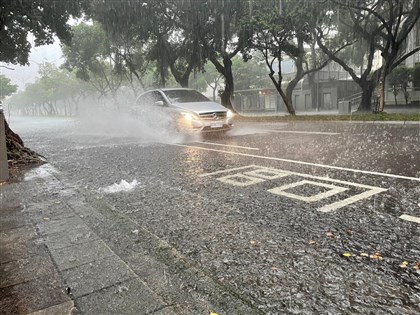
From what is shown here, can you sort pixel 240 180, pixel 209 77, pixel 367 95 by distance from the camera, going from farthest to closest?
pixel 209 77, pixel 367 95, pixel 240 180

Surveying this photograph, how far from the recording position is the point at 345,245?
9.42 ft

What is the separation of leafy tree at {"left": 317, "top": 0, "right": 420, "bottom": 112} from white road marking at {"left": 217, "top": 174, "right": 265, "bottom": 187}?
1347cm

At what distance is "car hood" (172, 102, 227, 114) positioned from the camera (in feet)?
35.5

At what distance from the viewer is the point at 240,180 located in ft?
17.7

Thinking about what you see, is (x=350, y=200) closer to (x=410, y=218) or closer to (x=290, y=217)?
(x=410, y=218)

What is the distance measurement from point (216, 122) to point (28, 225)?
311 inches

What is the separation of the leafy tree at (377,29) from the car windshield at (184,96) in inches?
346

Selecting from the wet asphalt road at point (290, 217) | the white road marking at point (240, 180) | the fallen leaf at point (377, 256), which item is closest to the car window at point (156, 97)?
the wet asphalt road at point (290, 217)

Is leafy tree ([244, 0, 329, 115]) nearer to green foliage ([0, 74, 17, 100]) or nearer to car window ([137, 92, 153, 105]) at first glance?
car window ([137, 92, 153, 105])

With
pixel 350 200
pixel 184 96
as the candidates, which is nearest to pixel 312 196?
pixel 350 200

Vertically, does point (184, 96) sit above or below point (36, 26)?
below

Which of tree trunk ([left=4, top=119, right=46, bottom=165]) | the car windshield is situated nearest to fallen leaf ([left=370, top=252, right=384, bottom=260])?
tree trunk ([left=4, top=119, right=46, bottom=165])

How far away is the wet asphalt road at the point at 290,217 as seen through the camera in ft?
7.35

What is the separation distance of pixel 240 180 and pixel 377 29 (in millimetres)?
19001
